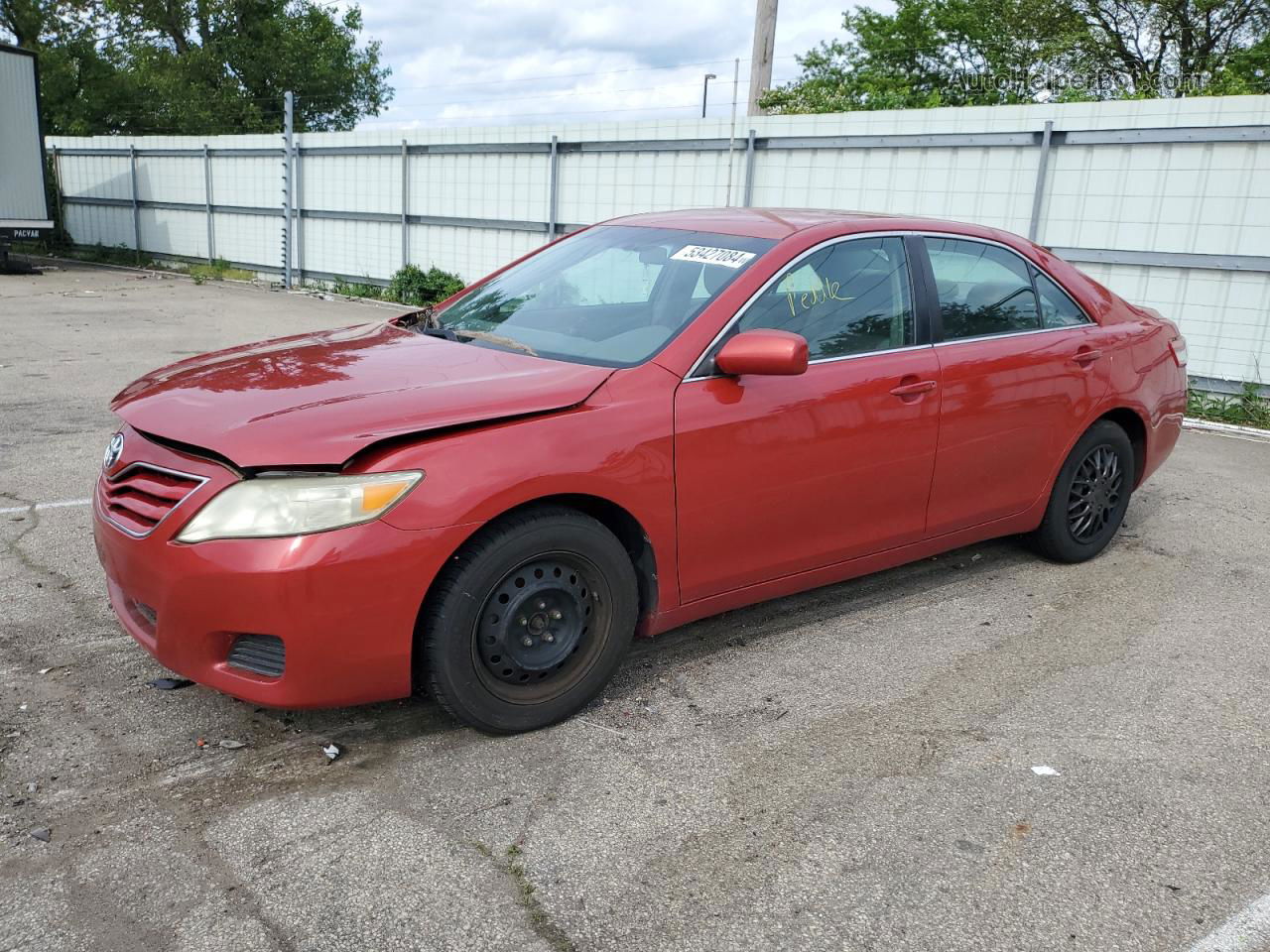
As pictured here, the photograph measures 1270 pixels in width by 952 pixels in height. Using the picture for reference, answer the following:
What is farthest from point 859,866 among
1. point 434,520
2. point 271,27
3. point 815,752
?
point 271,27

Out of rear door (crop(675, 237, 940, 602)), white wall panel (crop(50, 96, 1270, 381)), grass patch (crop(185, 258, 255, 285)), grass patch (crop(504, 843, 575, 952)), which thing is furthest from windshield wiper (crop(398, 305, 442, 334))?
grass patch (crop(185, 258, 255, 285))

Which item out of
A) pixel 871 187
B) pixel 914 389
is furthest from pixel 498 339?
pixel 871 187

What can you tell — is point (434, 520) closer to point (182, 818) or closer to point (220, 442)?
point (220, 442)

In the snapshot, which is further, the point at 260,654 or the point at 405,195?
the point at 405,195

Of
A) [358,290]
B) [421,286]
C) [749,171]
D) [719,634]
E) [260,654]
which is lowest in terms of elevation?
[358,290]

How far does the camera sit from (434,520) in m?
2.86

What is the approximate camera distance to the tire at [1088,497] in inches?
191

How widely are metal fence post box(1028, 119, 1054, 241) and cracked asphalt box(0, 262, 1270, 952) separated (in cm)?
613

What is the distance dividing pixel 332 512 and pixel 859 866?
1635mm

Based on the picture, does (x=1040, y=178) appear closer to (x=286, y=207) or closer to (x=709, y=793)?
(x=709, y=793)

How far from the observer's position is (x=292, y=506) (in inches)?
109

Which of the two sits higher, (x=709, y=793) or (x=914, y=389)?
(x=914, y=389)

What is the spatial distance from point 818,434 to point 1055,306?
1743 millimetres

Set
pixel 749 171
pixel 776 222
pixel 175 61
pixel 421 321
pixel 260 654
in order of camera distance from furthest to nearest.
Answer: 1. pixel 175 61
2. pixel 749 171
3. pixel 421 321
4. pixel 776 222
5. pixel 260 654
